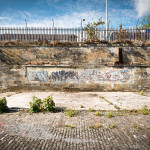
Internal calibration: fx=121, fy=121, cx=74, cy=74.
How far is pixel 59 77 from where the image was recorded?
10.6m

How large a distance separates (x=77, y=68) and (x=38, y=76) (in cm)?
348

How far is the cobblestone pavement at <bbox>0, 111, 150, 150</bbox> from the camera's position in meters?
3.56

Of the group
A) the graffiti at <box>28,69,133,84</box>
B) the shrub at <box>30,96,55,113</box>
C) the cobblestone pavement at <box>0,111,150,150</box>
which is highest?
the graffiti at <box>28,69,133,84</box>

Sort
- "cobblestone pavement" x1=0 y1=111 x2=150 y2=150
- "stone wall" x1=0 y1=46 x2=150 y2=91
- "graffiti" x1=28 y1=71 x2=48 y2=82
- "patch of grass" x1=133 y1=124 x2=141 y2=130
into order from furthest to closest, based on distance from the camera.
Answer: "graffiti" x1=28 y1=71 x2=48 y2=82 < "stone wall" x1=0 y1=46 x2=150 y2=91 < "patch of grass" x1=133 y1=124 x2=141 y2=130 < "cobblestone pavement" x1=0 y1=111 x2=150 y2=150

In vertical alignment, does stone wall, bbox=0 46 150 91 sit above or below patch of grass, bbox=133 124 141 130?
above

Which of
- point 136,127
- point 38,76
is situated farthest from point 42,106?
point 38,76

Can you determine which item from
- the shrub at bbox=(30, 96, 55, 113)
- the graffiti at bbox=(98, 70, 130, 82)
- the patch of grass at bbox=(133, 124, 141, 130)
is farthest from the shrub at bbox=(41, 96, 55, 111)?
the graffiti at bbox=(98, 70, 130, 82)

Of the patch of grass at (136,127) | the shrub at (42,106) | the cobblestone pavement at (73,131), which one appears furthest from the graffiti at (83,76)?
the patch of grass at (136,127)

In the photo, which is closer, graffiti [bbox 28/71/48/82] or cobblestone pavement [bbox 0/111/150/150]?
cobblestone pavement [bbox 0/111/150/150]

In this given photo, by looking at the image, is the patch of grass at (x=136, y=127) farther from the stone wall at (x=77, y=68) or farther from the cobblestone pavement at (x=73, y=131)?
the stone wall at (x=77, y=68)

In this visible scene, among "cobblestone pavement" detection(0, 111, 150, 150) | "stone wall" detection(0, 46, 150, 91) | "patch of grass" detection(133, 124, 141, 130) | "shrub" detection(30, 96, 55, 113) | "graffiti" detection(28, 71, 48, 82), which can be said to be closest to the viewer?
"cobblestone pavement" detection(0, 111, 150, 150)

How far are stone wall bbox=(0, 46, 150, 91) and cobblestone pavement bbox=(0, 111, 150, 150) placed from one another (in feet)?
16.5

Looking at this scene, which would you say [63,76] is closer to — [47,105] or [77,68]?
[77,68]

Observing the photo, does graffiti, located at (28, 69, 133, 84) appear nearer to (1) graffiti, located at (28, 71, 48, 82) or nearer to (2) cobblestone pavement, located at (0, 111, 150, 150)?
Answer: (1) graffiti, located at (28, 71, 48, 82)
